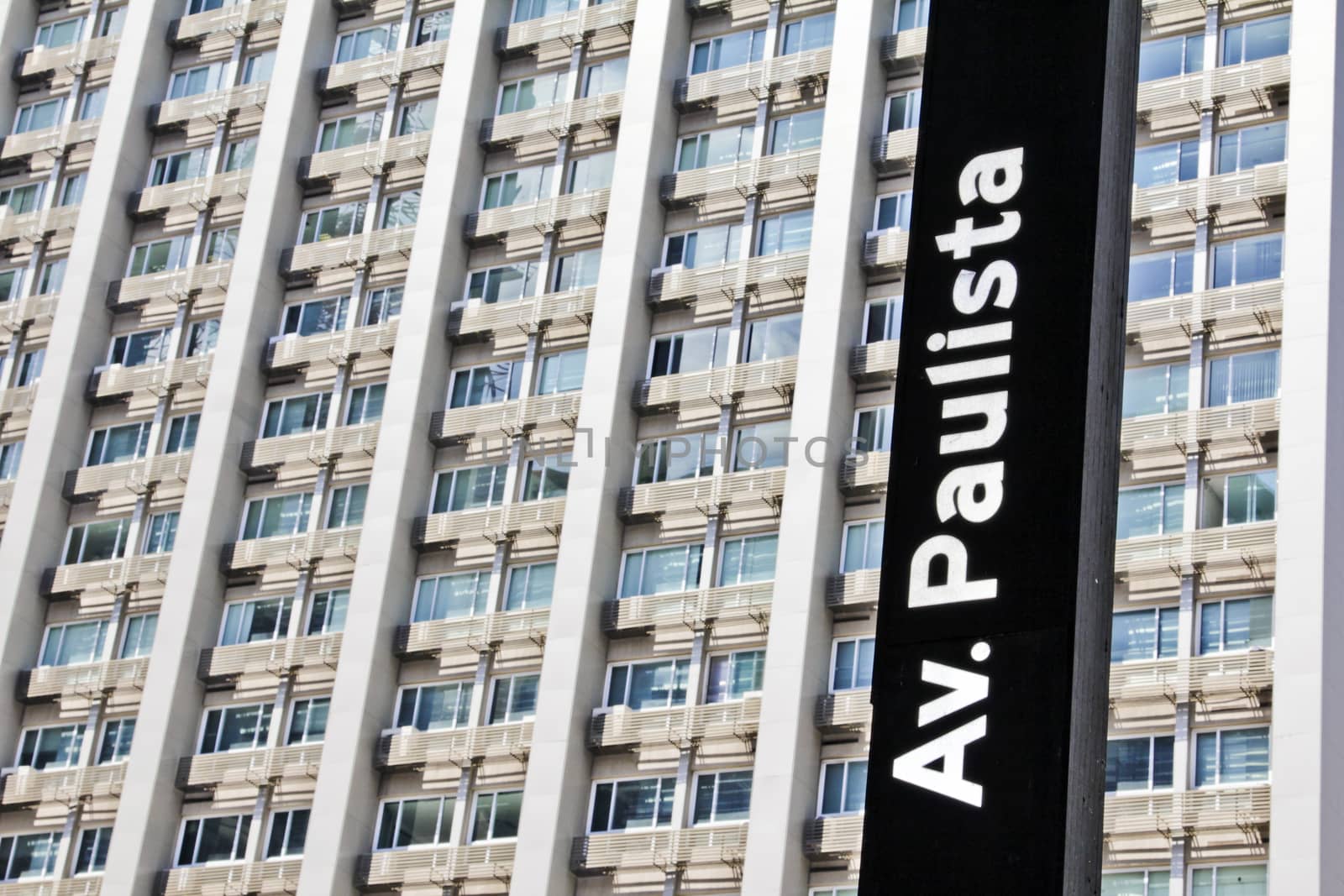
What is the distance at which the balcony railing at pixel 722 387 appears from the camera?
5828 cm

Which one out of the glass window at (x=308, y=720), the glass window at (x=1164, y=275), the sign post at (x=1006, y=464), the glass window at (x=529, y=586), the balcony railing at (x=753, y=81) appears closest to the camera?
the sign post at (x=1006, y=464)

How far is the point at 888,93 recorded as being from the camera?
61625 millimetres

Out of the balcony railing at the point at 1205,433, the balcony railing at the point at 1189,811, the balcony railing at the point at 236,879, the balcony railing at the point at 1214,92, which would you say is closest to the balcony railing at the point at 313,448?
the balcony railing at the point at 236,879

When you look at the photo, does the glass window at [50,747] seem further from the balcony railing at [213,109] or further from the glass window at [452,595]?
the balcony railing at [213,109]

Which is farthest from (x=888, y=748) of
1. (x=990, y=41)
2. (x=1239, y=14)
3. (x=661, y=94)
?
(x=661, y=94)

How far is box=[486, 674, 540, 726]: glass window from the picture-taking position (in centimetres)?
5781

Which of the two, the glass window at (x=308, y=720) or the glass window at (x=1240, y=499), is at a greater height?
the glass window at (x=1240, y=499)

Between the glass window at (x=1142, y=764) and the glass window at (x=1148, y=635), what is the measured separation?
82.5 inches

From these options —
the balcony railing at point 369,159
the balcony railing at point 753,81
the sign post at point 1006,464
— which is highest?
the balcony railing at point 753,81

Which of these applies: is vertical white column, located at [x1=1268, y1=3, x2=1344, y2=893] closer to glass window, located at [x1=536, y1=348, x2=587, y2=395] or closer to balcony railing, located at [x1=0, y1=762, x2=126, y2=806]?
glass window, located at [x1=536, y1=348, x2=587, y2=395]

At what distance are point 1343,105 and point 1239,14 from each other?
537 centimetres

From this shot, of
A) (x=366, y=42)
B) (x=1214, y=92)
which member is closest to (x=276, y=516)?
(x=366, y=42)

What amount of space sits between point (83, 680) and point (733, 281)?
24258 mm

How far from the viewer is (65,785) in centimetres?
6291
